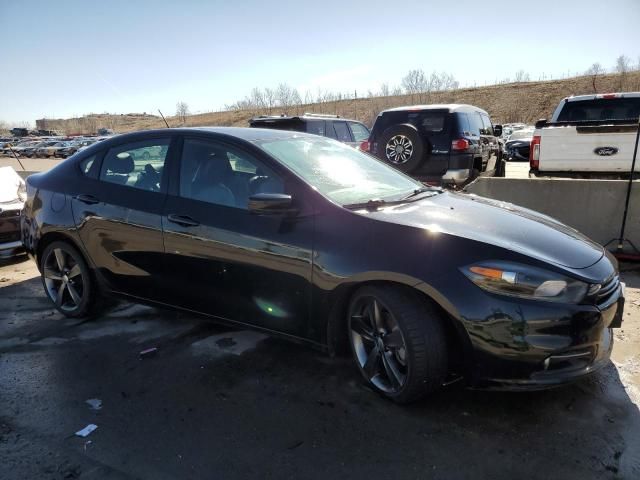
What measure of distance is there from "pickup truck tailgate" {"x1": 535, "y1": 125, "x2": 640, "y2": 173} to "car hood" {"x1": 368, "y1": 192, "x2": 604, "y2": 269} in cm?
431

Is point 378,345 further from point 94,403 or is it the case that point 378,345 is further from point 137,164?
point 137,164

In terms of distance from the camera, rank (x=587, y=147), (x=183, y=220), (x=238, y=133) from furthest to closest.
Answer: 1. (x=587, y=147)
2. (x=238, y=133)
3. (x=183, y=220)

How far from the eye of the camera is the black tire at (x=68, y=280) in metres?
4.26

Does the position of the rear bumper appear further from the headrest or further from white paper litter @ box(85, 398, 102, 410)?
white paper litter @ box(85, 398, 102, 410)

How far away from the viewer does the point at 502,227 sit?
2.95 m

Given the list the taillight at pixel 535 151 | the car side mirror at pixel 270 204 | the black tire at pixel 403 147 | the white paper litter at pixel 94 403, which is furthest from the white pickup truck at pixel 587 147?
the white paper litter at pixel 94 403

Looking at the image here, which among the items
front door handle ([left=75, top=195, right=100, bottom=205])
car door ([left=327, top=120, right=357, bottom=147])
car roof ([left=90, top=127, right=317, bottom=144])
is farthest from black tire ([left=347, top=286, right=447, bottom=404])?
car door ([left=327, top=120, right=357, bottom=147])

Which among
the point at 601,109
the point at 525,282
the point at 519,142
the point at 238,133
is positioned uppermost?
the point at 238,133

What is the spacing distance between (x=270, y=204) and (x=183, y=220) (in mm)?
848

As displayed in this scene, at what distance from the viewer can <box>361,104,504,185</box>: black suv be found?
8.72m

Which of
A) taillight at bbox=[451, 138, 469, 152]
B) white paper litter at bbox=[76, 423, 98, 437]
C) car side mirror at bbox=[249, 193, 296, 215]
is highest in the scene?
car side mirror at bbox=[249, 193, 296, 215]

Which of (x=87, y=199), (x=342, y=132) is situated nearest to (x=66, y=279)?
(x=87, y=199)

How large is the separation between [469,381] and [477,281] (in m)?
0.57

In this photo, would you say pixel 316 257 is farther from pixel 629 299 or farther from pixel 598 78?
pixel 598 78
